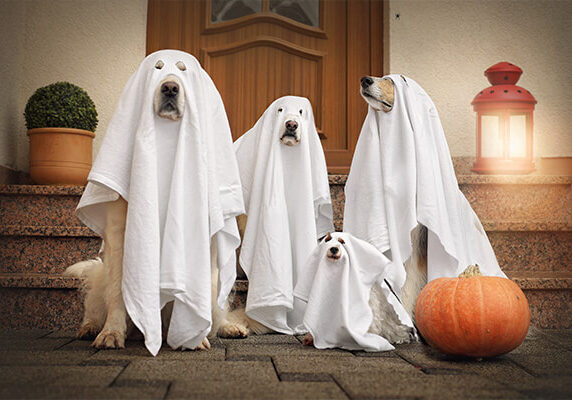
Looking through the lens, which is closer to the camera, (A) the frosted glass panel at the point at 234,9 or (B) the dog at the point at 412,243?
(B) the dog at the point at 412,243

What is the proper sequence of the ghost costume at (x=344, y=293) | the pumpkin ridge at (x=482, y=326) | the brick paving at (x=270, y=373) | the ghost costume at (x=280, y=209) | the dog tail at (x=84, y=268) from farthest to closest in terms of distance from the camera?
the ghost costume at (x=280, y=209) → the dog tail at (x=84, y=268) → the ghost costume at (x=344, y=293) → the pumpkin ridge at (x=482, y=326) → the brick paving at (x=270, y=373)

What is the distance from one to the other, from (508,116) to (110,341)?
3358 millimetres

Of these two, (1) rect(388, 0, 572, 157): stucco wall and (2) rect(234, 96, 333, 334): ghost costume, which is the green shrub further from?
(1) rect(388, 0, 572, 157): stucco wall

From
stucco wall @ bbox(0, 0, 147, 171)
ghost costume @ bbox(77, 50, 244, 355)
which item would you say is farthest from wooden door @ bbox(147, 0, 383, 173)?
ghost costume @ bbox(77, 50, 244, 355)

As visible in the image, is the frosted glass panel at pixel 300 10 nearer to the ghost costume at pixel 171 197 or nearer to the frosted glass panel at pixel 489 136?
the frosted glass panel at pixel 489 136

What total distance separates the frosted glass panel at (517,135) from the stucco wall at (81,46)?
3069 mm

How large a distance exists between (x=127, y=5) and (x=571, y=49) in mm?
3780

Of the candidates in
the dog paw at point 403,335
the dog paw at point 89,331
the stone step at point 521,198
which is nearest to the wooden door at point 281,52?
the stone step at point 521,198

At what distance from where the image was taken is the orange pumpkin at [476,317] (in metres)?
2.14

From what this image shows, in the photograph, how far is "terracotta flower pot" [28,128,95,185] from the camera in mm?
4043

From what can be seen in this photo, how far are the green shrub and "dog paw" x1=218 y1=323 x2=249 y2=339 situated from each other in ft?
7.11

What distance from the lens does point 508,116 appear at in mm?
4316

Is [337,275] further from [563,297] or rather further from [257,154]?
[563,297]

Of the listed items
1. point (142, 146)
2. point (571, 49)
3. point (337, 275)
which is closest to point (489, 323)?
point (337, 275)
